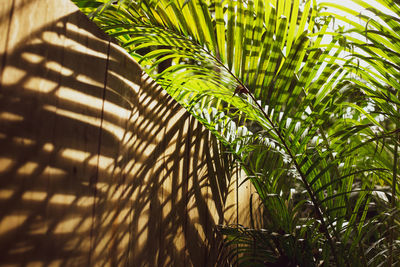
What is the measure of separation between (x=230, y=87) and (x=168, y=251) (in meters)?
0.71

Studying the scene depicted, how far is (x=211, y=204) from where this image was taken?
162 centimetres

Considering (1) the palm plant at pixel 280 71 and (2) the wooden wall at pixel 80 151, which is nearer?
(2) the wooden wall at pixel 80 151

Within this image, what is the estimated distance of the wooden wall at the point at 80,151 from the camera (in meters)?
0.60

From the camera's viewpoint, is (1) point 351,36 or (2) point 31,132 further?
(1) point 351,36

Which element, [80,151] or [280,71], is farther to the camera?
[280,71]

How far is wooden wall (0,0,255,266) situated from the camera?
0.60m

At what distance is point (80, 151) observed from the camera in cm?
77

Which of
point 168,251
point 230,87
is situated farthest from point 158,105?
point 168,251

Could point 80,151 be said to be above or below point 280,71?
below

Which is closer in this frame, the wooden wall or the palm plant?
the wooden wall

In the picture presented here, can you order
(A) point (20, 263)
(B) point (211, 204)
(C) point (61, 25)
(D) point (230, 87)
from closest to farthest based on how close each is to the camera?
(A) point (20, 263), (C) point (61, 25), (D) point (230, 87), (B) point (211, 204)

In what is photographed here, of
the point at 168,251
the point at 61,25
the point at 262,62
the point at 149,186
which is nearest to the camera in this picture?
the point at 61,25

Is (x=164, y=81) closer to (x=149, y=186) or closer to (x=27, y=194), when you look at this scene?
(x=149, y=186)

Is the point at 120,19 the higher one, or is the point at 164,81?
the point at 120,19
